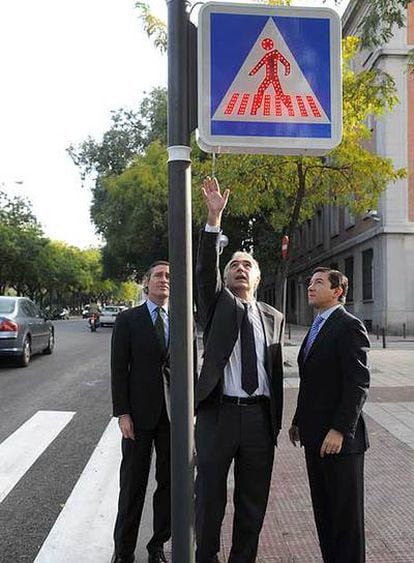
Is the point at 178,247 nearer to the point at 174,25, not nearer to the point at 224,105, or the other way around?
the point at 224,105

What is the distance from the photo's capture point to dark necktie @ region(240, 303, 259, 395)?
10.8ft

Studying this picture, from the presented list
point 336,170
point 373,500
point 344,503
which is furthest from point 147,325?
point 336,170

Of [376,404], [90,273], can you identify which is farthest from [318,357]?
[90,273]

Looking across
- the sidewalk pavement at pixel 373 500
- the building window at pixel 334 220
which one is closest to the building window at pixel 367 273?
the building window at pixel 334 220

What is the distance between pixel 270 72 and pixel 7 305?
39.2 feet

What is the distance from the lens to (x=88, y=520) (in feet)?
15.0

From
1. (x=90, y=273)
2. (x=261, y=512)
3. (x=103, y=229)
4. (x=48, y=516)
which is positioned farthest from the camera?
(x=90, y=273)

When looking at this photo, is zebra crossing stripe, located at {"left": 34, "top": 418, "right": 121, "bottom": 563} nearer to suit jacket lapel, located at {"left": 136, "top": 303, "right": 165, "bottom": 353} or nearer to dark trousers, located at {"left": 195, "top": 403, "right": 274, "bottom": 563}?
dark trousers, located at {"left": 195, "top": 403, "right": 274, "bottom": 563}

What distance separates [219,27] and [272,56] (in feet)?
0.84

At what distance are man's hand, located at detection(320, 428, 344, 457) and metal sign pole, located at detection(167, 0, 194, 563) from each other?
0.97 meters

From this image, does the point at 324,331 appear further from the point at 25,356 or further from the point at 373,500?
the point at 25,356

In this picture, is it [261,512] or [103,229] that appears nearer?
[261,512]

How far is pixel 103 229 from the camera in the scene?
34.9 meters

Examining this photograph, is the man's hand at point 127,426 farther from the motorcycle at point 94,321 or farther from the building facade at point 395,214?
the motorcycle at point 94,321
